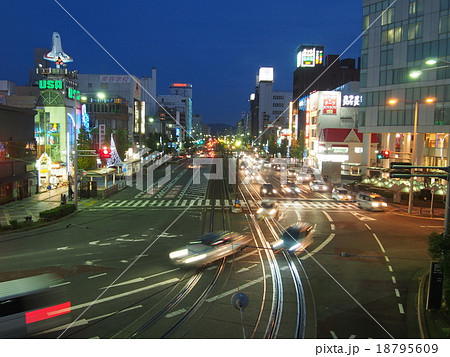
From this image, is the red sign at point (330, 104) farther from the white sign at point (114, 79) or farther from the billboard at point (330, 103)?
the white sign at point (114, 79)

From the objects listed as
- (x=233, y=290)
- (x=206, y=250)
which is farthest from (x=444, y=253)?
(x=206, y=250)

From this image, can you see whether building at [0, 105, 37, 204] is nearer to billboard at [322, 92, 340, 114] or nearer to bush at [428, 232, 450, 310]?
bush at [428, 232, 450, 310]

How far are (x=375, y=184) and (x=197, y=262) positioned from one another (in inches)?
1598

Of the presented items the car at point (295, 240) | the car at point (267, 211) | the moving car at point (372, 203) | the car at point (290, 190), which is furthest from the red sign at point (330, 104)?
the car at point (295, 240)

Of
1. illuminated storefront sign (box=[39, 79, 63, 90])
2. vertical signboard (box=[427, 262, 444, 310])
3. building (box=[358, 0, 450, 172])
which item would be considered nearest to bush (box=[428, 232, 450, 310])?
vertical signboard (box=[427, 262, 444, 310])

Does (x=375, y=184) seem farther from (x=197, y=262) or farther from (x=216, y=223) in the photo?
(x=197, y=262)

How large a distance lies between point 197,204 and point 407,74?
3727cm

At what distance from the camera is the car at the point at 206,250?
18.4 m

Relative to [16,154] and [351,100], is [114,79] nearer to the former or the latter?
[351,100]

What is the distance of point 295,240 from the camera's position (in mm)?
22359

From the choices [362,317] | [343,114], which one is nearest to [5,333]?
[362,317]

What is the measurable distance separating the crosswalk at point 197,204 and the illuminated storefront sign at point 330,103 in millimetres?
44373

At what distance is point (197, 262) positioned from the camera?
60.4ft

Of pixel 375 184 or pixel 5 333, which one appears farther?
pixel 375 184
